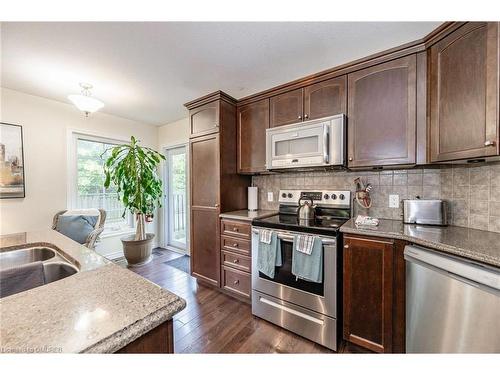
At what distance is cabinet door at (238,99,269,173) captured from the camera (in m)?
2.36

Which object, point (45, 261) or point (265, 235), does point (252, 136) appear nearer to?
point (265, 235)

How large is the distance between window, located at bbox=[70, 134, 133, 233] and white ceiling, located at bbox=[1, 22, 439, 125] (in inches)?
34.9

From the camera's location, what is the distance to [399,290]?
1.37 meters

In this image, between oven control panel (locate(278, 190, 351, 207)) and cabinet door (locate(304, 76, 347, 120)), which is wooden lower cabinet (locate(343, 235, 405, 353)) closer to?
oven control panel (locate(278, 190, 351, 207))

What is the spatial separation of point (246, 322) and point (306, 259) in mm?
850

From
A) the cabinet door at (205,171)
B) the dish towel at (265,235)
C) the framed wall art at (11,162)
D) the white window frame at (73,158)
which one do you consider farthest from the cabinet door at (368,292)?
the framed wall art at (11,162)

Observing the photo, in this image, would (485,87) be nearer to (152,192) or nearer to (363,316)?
(363,316)

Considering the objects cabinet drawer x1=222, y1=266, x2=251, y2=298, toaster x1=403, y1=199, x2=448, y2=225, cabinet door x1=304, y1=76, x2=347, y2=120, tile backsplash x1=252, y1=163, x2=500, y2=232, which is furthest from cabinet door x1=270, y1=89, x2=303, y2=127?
cabinet drawer x1=222, y1=266, x2=251, y2=298

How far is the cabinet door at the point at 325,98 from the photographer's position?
1.87 m

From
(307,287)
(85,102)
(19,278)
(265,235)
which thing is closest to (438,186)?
(307,287)

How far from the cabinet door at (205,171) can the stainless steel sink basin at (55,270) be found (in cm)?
145

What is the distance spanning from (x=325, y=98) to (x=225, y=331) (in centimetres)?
225
